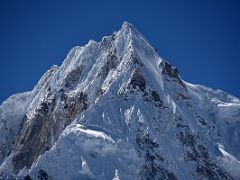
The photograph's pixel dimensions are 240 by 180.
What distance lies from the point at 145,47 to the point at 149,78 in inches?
732

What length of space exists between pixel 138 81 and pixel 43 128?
124 ft

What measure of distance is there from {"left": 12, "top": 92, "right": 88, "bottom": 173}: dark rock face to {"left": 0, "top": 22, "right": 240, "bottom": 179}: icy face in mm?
339

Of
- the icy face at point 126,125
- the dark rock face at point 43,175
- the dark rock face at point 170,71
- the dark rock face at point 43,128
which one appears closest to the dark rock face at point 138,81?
the icy face at point 126,125

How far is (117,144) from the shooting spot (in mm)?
141375

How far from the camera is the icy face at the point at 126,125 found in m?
138

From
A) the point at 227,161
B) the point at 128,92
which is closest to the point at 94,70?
the point at 128,92

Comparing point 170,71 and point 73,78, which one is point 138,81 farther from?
point 73,78

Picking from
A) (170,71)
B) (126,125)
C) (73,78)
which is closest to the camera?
(126,125)

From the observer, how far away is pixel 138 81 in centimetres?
16100

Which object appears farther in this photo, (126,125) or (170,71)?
(170,71)

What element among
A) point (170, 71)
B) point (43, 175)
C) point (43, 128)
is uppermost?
point (170, 71)

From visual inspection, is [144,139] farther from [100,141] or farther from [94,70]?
[94,70]

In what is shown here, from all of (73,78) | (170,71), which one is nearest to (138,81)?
(170,71)

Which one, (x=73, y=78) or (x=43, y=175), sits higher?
(x=73, y=78)
